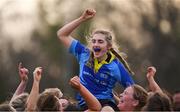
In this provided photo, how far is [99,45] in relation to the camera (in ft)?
28.6

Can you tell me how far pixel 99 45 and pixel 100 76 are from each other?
0.32m

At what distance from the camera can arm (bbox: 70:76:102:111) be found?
7281mm

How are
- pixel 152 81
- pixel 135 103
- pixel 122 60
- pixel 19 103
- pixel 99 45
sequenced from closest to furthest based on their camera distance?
pixel 135 103 < pixel 19 103 < pixel 152 81 < pixel 99 45 < pixel 122 60

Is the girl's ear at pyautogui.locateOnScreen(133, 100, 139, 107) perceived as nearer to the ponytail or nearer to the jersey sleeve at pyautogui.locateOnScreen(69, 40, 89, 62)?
the ponytail

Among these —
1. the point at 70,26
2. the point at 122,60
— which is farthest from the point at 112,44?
the point at 70,26

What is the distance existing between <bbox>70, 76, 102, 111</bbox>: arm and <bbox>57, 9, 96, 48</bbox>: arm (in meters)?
1.22

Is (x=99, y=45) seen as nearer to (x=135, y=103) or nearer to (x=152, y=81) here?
(x=152, y=81)

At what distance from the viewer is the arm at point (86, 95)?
7281mm

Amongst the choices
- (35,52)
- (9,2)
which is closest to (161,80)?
(9,2)

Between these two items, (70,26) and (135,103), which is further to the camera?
(70,26)

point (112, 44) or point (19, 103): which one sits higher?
point (112, 44)

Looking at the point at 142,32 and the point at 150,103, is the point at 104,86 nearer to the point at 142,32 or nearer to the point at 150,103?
the point at 150,103

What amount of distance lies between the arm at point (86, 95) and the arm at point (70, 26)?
3.99 ft

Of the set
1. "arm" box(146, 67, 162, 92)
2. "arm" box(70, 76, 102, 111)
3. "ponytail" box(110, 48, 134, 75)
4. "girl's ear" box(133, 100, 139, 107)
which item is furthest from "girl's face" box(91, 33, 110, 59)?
"girl's ear" box(133, 100, 139, 107)
